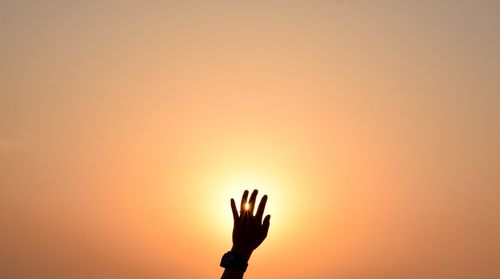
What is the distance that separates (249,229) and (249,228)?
2 centimetres

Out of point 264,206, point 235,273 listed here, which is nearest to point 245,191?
point 264,206

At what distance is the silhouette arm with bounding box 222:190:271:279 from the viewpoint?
43.6 feet

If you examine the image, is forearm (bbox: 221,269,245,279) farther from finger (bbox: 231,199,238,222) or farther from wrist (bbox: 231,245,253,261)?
finger (bbox: 231,199,238,222)

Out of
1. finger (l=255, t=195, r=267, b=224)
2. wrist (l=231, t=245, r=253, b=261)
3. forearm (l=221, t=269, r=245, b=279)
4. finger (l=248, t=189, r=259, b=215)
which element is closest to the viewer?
forearm (l=221, t=269, r=245, b=279)

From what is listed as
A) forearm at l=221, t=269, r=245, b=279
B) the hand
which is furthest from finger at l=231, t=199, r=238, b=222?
forearm at l=221, t=269, r=245, b=279

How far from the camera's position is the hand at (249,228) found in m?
13.3

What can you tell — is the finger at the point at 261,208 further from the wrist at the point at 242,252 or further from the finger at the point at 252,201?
the wrist at the point at 242,252

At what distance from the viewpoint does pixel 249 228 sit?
1341 centimetres

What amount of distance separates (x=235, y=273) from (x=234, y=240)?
2.45ft

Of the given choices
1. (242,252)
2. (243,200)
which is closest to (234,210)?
(243,200)

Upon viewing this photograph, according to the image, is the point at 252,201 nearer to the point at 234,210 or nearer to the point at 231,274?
the point at 234,210

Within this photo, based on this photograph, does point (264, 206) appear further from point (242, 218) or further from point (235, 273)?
point (235, 273)

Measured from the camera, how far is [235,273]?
1287cm

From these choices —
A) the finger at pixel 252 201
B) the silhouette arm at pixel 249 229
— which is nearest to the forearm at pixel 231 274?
the silhouette arm at pixel 249 229
